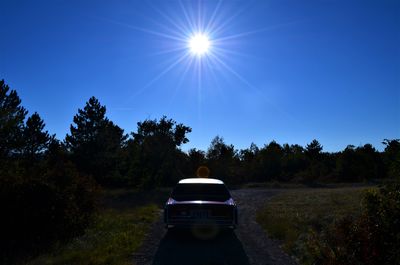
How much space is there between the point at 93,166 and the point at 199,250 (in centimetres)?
3990

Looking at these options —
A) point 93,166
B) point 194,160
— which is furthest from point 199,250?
point 194,160

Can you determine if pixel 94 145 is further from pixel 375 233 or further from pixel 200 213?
pixel 375 233

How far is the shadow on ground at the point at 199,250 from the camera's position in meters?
8.54

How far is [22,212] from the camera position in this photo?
10836mm

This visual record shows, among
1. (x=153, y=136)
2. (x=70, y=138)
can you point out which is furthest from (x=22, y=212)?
(x=70, y=138)

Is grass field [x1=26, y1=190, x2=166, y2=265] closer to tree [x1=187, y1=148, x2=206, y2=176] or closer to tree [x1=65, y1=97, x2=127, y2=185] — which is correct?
tree [x1=65, y1=97, x2=127, y2=185]

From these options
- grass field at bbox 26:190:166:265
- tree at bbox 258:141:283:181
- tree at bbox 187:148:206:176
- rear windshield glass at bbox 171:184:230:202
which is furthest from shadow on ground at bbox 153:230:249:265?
tree at bbox 258:141:283:181

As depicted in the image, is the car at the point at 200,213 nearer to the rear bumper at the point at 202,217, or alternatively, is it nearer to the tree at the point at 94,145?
the rear bumper at the point at 202,217

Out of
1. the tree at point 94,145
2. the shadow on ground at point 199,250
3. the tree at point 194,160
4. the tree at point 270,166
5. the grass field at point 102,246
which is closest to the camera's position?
the grass field at point 102,246

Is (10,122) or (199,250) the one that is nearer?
(199,250)

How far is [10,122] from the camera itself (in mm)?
40375

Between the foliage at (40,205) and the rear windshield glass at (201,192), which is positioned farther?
the rear windshield glass at (201,192)

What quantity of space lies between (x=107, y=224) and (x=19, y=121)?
34899 millimetres

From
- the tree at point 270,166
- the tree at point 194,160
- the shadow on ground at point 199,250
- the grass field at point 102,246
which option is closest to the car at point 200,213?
the shadow on ground at point 199,250
